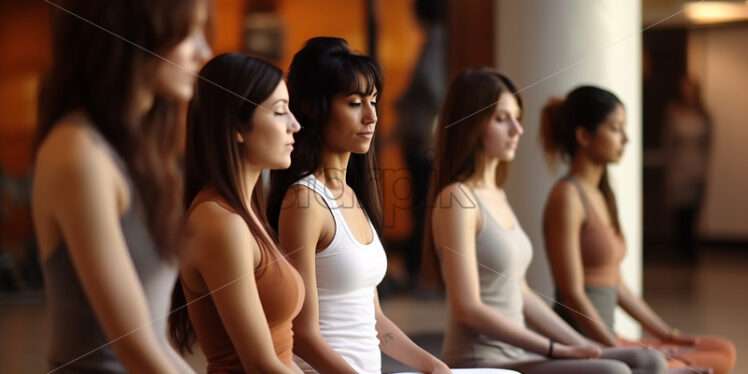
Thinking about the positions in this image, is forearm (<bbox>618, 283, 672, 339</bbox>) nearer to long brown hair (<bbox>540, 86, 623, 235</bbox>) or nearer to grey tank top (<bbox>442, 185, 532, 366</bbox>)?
long brown hair (<bbox>540, 86, 623, 235</bbox>)

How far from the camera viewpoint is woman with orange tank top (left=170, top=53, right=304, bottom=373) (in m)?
1.34

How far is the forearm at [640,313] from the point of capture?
264cm

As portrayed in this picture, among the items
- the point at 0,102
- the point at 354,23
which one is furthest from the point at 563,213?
the point at 354,23

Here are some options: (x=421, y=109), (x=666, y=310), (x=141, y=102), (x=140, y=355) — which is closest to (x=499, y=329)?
(x=140, y=355)

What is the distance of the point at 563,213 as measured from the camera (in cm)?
254

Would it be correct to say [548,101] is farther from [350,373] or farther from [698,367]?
[350,373]

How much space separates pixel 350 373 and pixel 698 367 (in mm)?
1222

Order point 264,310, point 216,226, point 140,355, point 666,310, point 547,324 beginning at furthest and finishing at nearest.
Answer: point 666,310, point 547,324, point 264,310, point 216,226, point 140,355

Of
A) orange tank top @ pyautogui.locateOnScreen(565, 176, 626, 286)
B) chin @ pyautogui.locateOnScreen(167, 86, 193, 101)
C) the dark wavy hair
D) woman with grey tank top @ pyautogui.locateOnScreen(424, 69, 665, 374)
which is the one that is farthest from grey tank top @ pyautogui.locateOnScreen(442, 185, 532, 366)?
chin @ pyautogui.locateOnScreen(167, 86, 193, 101)

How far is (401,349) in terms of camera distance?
184 cm

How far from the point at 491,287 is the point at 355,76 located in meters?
0.77

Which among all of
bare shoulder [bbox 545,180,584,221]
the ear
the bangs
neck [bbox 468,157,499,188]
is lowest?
bare shoulder [bbox 545,180,584,221]

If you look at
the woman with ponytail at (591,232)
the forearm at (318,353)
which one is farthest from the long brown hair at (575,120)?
the forearm at (318,353)

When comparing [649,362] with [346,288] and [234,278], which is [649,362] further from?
[234,278]
